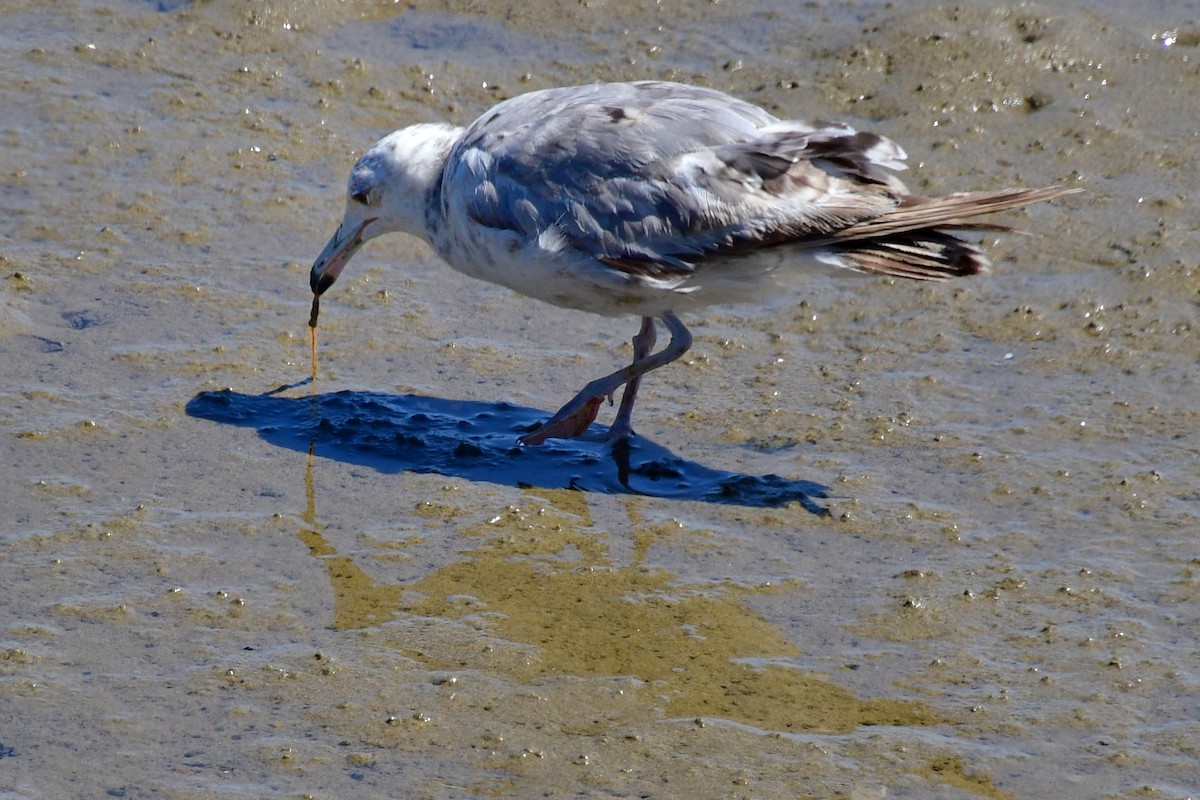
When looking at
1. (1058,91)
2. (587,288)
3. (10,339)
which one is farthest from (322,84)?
(1058,91)

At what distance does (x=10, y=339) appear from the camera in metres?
6.62

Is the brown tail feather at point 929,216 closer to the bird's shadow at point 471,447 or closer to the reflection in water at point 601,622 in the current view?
the bird's shadow at point 471,447

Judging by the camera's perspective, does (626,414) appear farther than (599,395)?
Yes

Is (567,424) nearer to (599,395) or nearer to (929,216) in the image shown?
(599,395)

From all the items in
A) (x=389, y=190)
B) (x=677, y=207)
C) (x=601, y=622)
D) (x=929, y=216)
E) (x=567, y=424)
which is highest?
(x=929, y=216)

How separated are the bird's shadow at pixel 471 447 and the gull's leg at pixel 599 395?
80 mm

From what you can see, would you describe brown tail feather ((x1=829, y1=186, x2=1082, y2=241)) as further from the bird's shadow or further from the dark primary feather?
the bird's shadow

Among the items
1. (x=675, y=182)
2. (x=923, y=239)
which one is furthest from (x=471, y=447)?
(x=923, y=239)

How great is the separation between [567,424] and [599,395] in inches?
7.0

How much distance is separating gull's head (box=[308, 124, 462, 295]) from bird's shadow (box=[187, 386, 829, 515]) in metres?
0.61

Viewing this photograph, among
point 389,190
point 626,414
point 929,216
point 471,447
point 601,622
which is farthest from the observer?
point 389,190

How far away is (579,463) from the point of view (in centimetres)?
622

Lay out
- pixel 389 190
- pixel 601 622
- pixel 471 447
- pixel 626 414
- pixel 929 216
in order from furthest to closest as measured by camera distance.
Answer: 1. pixel 389 190
2. pixel 626 414
3. pixel 471 447
4. pixel 929 216
5. pixel 601 622

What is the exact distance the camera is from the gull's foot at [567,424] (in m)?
6.20
